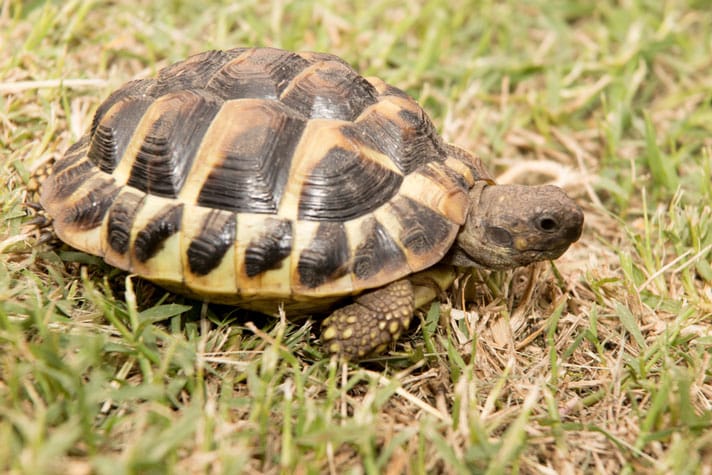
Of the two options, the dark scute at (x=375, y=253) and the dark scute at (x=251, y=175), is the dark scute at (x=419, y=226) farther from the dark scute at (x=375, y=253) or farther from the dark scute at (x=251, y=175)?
the dark scute at (x=251, y=175)

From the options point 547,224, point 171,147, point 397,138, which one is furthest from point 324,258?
point 547,224

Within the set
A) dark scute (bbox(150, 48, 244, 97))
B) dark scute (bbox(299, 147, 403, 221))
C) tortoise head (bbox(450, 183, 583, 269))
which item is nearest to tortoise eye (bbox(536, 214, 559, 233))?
tortoise head (bbox(450, 183, 583, 269))

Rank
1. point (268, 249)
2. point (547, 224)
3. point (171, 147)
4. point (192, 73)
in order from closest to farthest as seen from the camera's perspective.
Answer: point (268, 249) → point (171, 147) → point (547, 224) → point (192, 73)

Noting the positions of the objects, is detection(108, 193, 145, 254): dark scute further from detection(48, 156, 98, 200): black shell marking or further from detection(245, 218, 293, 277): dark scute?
detection(245, 218, 293, 277): dark scute

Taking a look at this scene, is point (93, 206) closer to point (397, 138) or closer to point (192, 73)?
point (192, 73)

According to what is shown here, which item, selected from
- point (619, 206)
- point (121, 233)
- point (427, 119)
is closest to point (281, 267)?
point (121, 233)

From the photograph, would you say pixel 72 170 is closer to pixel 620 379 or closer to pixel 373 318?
pixel 373 318

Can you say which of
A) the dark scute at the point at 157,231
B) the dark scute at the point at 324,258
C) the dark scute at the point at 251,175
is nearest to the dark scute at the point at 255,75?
the dark scute at the point at 251,175
